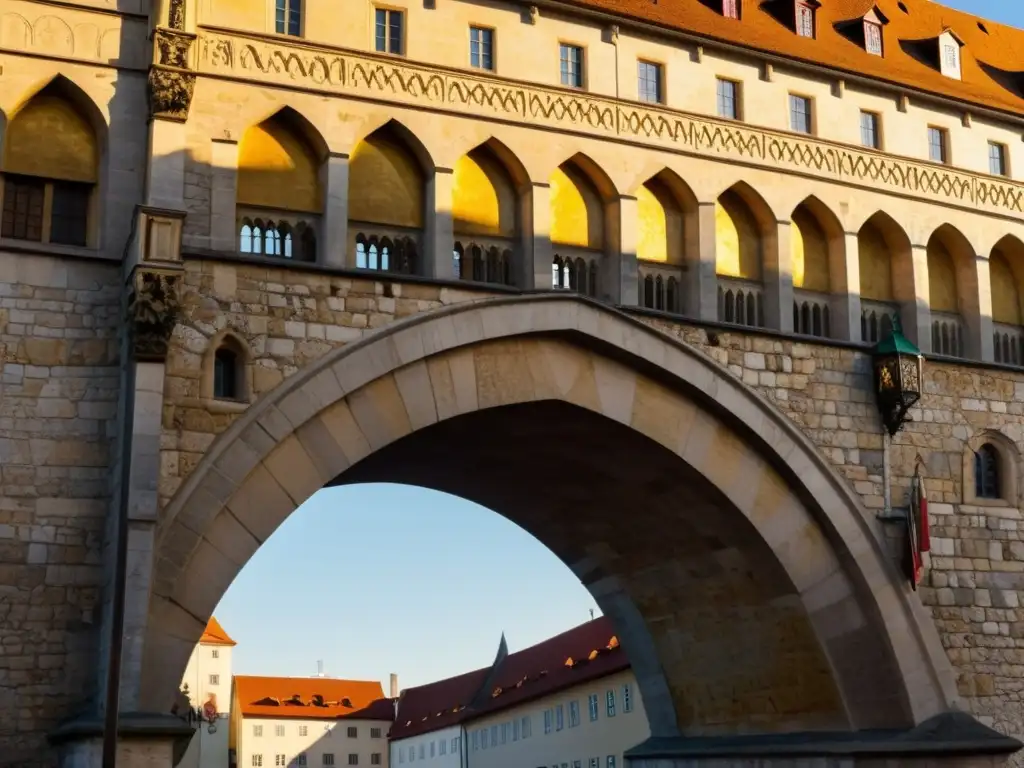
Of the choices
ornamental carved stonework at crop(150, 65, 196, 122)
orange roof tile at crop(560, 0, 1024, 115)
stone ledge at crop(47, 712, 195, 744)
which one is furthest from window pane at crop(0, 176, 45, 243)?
orange roof tile at crop(560, 0, 1024, 115)

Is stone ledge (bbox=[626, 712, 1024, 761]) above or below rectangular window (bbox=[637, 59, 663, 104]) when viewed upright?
below

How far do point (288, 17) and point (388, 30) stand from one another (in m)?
1.25

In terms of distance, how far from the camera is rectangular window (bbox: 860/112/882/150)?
22.5m

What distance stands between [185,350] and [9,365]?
1769 millimetres

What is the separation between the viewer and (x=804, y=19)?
2322cm

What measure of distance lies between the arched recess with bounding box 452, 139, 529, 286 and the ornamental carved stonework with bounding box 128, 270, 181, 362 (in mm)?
3968

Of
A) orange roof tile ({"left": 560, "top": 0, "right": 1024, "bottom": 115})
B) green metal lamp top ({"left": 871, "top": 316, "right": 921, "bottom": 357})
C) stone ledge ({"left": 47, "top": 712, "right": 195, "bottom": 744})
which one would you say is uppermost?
orange roof tile ({"left": 560, "top": 0, "right": 1024, "bottom": 115})

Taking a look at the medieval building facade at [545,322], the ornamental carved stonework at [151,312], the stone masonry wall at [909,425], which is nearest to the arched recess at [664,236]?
the medieval building facade at [545,322]

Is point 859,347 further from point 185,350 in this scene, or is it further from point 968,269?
point 185,350

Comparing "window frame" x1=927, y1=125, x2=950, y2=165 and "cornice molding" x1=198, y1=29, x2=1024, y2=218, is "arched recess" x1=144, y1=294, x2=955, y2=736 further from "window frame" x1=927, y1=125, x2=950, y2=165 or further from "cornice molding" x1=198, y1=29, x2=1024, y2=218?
"window frame" x1=927, y1=125, x2=950, y2=165

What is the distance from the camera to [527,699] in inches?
1971

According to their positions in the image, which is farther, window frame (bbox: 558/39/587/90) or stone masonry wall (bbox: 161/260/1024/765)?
window frame (bbox: 558/39/587/90)

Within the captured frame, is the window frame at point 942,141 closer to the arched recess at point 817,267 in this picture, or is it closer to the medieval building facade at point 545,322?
the medieval building facade at point 545,322

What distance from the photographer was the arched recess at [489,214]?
1958cm
